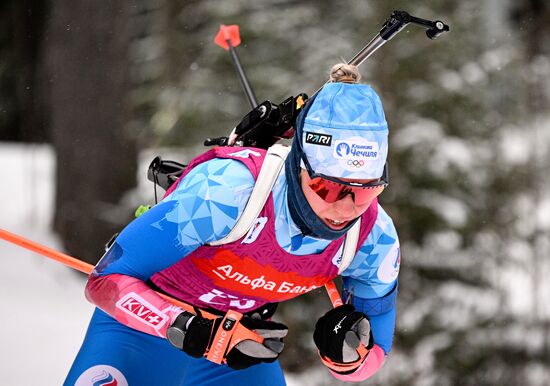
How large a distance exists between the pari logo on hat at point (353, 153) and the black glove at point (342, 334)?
1.75 feet

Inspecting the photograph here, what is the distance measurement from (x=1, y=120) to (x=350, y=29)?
595 centimetres

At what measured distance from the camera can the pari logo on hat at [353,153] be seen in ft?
7.16

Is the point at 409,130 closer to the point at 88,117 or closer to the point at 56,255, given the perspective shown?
the point at 88,117

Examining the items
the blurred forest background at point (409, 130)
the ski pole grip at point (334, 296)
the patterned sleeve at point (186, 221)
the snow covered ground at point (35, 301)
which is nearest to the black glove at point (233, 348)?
the patterned sleeve at point (186, 221)

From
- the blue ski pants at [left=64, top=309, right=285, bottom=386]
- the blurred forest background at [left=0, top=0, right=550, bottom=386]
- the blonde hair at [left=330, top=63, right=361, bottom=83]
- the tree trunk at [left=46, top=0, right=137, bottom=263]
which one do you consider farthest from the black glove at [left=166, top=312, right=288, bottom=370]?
the tree trunk at [left=46, top=0, right=137, bottom=263]

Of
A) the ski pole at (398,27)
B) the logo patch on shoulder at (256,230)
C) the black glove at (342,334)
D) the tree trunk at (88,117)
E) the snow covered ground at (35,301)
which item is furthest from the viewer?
the tree trunk at (88,117)

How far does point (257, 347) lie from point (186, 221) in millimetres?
390

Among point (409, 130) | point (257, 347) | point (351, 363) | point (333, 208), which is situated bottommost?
point (409, 130)

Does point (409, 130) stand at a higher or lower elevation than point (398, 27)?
lower

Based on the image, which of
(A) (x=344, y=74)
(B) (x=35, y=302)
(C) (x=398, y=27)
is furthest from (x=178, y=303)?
(B) (x=35, y=302)

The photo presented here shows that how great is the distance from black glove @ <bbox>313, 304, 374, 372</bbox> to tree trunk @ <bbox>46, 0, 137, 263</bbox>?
4.89 metres

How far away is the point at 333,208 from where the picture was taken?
2.23m

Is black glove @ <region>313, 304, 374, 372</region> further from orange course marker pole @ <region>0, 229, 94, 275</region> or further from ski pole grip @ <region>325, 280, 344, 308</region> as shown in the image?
orange course marker pole @ <region>0, 229, 94, 275</region>

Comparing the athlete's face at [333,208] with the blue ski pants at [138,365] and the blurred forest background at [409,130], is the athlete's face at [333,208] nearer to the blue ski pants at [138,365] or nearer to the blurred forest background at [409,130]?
the blue ski pants at [138,365]
